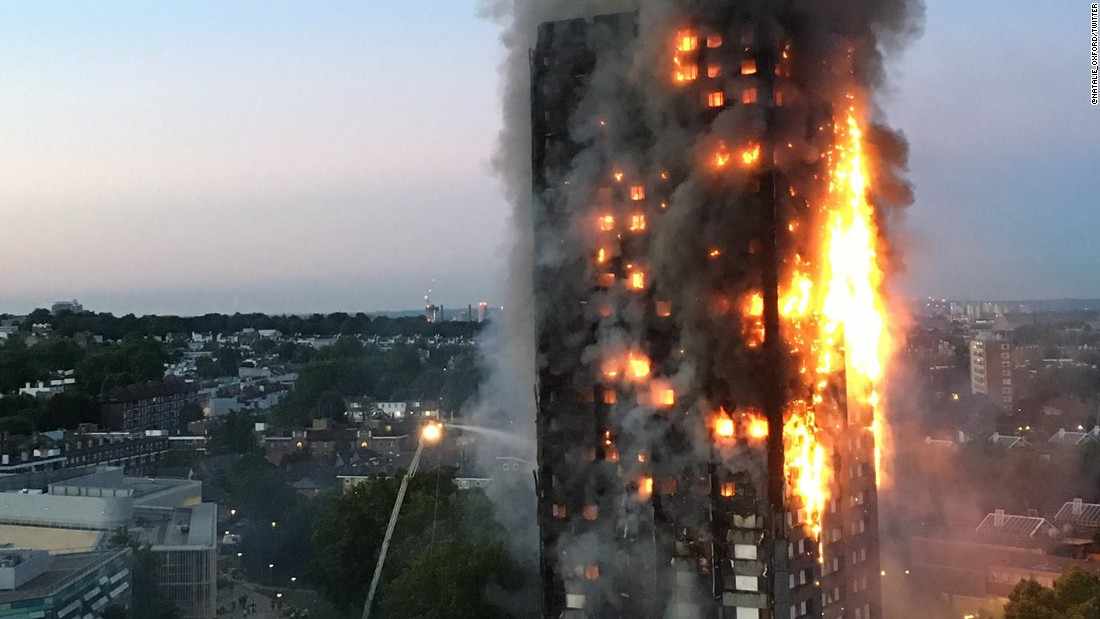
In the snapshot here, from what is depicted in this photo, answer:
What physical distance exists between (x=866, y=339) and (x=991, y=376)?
6526 cm

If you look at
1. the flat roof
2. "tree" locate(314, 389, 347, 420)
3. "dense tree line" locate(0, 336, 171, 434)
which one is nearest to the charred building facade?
the flat roof

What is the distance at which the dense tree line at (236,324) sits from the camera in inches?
5512

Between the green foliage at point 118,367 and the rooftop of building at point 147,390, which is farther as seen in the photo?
the green foliage at point 118,367

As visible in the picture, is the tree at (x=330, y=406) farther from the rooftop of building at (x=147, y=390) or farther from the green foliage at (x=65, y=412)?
the green foliage at (x=65, y=412)

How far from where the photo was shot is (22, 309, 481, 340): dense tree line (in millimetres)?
140000

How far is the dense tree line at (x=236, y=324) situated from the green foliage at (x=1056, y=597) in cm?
11798

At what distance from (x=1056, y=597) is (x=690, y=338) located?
42.4ft

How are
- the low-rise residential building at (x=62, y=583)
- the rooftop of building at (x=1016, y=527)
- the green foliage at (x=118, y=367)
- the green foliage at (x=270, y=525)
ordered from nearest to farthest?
the low-rise residential building at (x=62, y=583), the rooftop of building at (x=1016, y=527), the green foliage at (x=270, y=525), the green foliage at (x=118, y=367)

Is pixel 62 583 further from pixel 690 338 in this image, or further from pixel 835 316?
pixel 835 316

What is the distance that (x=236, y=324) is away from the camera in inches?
7229

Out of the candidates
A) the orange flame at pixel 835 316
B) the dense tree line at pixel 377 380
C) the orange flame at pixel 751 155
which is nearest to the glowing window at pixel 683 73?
the orange flame at pixel 751 155

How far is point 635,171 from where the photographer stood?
30.3 meters

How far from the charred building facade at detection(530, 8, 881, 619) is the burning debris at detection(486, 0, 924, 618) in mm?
60

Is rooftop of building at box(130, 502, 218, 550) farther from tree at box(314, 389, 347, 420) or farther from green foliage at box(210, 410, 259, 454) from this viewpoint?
tree at box(314, 389, 347, 420)
